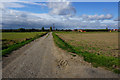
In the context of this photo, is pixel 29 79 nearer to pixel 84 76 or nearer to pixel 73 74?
pixel 73 74

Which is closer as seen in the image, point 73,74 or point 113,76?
point 113,76

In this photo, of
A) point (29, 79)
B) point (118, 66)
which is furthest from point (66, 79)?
point (118, 66)

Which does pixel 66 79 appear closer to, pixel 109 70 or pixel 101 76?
pixel 101 76

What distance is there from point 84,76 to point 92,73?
549mm

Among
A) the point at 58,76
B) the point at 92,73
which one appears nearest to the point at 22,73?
the point at 58,76

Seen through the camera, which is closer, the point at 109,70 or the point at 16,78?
the point at 16,78

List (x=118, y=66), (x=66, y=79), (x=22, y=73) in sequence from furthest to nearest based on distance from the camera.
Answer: (x=118, y=66)
(x=22, y=73)
(x=66, y=79)

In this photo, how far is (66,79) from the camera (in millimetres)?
4355

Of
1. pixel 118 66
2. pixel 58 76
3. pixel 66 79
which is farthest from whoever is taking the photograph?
pixel 118 66

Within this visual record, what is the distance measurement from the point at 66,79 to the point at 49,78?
763 millimetres

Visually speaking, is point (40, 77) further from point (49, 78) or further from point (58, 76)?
point (58, 76)

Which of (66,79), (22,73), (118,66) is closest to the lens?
(66,79)

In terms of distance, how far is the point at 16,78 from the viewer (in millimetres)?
4504

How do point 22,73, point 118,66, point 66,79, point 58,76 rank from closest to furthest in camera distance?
1. point 66,79
2. point 58,76
3. point 22,73
4. point 118,66
